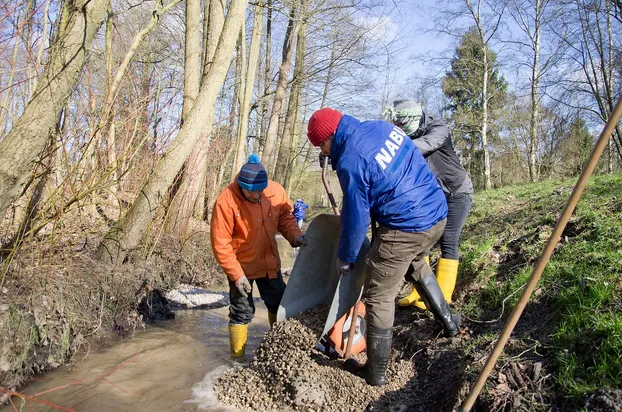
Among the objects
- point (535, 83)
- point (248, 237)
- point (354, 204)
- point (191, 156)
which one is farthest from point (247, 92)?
point (535, 83)

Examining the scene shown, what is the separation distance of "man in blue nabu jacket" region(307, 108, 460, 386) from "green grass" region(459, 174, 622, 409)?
3.16 feet

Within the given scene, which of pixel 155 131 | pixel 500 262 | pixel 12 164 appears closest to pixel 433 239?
pixel 500 262

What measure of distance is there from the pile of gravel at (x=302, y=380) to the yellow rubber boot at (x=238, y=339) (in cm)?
44

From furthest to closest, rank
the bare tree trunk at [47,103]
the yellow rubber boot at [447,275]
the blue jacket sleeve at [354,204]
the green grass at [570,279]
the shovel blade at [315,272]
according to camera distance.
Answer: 1. the yellow rubber boot at [447,275]
2. the shovel blade at [315,272]
3. the bare tree trunk at [47,103]
4. the blue jacket sleeve at [354,204]
5. the green grass at [570,279]

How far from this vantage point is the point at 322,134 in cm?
295

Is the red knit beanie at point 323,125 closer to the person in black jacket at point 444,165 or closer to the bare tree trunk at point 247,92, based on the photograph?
the person in black jacket at point 444,165

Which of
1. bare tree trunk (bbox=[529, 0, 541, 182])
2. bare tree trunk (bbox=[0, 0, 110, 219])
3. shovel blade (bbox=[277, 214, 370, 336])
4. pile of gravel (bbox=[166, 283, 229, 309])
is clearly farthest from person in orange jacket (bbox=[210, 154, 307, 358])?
bare tree trunk (bbox=[529, 0, 541, 182])

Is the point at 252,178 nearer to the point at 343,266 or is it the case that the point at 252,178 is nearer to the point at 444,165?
the point at 343,266

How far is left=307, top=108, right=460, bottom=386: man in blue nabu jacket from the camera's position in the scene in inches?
111

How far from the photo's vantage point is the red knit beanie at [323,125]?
9.65 ft

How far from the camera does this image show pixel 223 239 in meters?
3.78

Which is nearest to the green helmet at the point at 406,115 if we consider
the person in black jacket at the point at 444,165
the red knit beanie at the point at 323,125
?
the person in black jacket at the point at 444,165

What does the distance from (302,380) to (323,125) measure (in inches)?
67.7

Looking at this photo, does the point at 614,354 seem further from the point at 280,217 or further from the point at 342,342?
the point at 280,217
